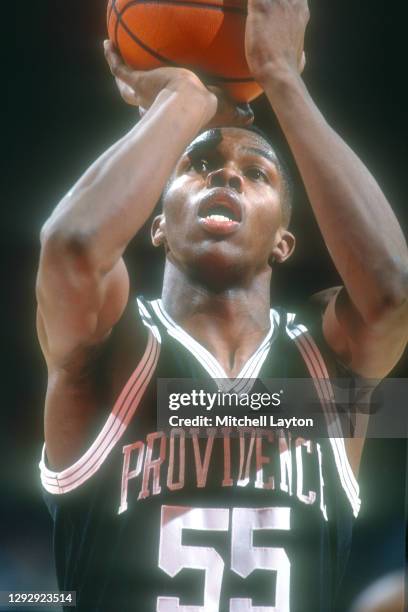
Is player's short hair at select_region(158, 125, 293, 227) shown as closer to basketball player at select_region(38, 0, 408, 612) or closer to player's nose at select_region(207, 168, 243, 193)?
basketball player at select_region(38, 0, 408, 612)

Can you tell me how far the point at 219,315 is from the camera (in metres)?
1.96

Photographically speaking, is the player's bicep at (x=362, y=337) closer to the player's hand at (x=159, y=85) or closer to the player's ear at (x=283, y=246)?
the player's ear at (x=283, y=246)

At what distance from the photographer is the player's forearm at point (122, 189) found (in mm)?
1541

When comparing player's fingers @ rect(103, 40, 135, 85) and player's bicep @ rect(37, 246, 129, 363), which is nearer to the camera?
player's bicep @ rect(37, 246, 129, 363)

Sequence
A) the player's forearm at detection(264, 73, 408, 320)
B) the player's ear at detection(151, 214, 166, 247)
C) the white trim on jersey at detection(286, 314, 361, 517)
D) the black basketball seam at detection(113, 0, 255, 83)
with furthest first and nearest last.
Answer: the player's ear at detection(151, 214, 166, 247)
the white trim on jersey at detection(286, 314, 361, 517)
the black basketball seam at detection(113, 0, 255, 83)
the player's forearm at detection(264, 73, 408, 320)

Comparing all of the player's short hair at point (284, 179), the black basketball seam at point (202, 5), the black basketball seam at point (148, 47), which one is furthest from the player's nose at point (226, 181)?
the black basketball seam at point (202, 5)

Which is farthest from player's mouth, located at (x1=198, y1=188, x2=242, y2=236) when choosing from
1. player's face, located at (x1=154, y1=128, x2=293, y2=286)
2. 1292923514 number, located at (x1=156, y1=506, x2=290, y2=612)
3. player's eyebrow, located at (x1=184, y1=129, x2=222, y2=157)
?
1292923514 number, located at (x1=156, y1=506, x2=290, y2=612)

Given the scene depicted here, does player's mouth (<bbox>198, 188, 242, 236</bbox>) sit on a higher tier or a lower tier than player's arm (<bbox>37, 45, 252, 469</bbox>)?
higher

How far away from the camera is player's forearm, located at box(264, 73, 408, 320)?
1631 millimetres

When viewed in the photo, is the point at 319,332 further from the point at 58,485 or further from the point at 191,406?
the point at 58,485

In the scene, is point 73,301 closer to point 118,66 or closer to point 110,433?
Result: point 110,433

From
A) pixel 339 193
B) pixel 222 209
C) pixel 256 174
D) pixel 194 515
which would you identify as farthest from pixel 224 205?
pixel 194 515

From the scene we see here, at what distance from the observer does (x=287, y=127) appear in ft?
5.57

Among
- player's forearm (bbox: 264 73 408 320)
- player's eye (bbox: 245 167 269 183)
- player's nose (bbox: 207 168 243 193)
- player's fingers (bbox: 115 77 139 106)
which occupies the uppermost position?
player's fingers (bbox: 115 77 139 106)
